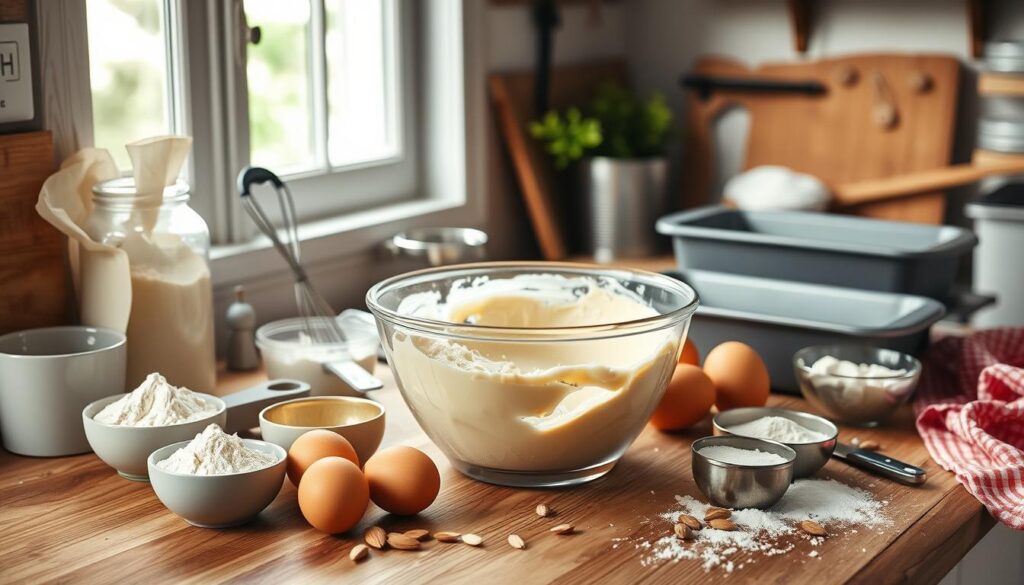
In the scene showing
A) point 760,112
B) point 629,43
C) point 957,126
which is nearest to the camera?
point 957,126

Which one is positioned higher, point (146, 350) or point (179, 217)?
point (179, 217)

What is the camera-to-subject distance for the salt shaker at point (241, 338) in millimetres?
A: 1458

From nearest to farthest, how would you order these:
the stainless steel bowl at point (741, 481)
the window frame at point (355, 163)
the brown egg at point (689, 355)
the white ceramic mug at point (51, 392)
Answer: the stainless steel bowl at point (741, 481), the white ceramic mug at point (51, 392), the brown egg at point (689, 355), the window frame at point (355, 163)

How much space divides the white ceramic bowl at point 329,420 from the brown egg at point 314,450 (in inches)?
1.6

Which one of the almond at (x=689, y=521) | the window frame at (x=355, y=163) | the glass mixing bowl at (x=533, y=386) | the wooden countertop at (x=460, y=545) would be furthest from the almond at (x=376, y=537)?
the window frame at (x=355, y=163)

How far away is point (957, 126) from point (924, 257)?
799 millimetres

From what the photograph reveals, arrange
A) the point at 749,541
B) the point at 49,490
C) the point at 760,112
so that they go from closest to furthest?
the point at 749,541 < the point at 49,490 < the point at 760,112

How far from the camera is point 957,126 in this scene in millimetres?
2123

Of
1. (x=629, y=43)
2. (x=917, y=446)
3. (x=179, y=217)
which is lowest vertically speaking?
(x=917, y=446)

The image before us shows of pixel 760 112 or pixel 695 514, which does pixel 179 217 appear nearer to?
pixel 695 514

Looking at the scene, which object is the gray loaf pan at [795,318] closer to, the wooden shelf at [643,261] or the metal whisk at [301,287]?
the metal whisk at [301,287]

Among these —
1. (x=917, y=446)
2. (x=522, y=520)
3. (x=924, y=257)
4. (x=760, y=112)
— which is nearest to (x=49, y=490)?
(x=522, y=520)

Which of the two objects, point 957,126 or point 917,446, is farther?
point 957,126

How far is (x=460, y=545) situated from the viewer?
97 cm
